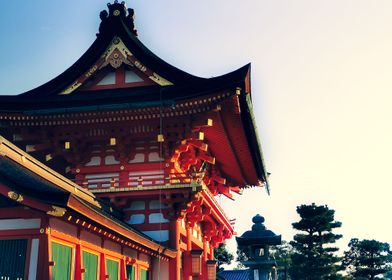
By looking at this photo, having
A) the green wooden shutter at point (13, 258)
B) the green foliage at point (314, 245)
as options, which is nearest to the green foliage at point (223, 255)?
the green foliage at point (314, 245)

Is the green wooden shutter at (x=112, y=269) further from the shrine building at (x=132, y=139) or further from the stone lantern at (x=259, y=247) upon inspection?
the stone lantern at (x=259, y=247)

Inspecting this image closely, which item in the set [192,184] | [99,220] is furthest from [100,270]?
[192,184]

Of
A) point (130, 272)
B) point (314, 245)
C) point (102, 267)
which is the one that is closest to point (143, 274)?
point (130, 272)

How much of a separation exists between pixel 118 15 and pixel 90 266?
38.0 feet

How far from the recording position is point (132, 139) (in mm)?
17312

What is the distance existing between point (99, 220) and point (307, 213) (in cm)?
3713

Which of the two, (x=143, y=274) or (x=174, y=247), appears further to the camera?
(x=174, y=247)

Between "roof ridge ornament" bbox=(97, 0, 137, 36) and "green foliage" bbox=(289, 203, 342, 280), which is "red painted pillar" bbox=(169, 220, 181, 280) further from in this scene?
"green foliage" bbox=(289, 203, 342, 280)

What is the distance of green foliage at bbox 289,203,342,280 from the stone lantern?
93.0ft

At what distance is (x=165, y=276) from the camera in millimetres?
16609

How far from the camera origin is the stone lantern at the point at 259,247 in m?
15.2

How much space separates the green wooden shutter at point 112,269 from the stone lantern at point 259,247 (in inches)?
168

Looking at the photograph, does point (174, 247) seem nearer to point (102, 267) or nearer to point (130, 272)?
point (130, 272)

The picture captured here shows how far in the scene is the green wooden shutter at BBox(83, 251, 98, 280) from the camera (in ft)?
38.4
